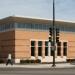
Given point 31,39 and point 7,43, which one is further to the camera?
point 7,43

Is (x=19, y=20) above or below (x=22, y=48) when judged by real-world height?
above

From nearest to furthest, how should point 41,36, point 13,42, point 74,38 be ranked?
point 13,42
point 41,36
point 74,38

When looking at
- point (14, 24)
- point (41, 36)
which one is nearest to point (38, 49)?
point (41, 36)

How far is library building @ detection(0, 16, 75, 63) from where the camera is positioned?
54.0 m

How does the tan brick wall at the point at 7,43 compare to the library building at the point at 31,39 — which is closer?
the library building at the point at 31,39

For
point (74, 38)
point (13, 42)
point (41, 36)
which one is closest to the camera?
point (13, 42)

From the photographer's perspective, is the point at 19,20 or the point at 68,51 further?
the point at 68,51

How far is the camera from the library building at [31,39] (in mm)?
54000

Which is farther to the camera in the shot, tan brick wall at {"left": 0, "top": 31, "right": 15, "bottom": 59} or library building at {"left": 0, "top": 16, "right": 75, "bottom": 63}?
tan brick wall at {"left": 0, "top": 31, "right": 15, "bottom": 59}

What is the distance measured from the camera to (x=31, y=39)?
183 ft

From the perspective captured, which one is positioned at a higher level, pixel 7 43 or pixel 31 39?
pixel 31 39

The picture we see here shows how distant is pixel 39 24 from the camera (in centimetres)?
5691

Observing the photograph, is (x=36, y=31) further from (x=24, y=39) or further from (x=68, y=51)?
(x=68, y=51)

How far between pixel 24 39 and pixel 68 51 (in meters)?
9.97
